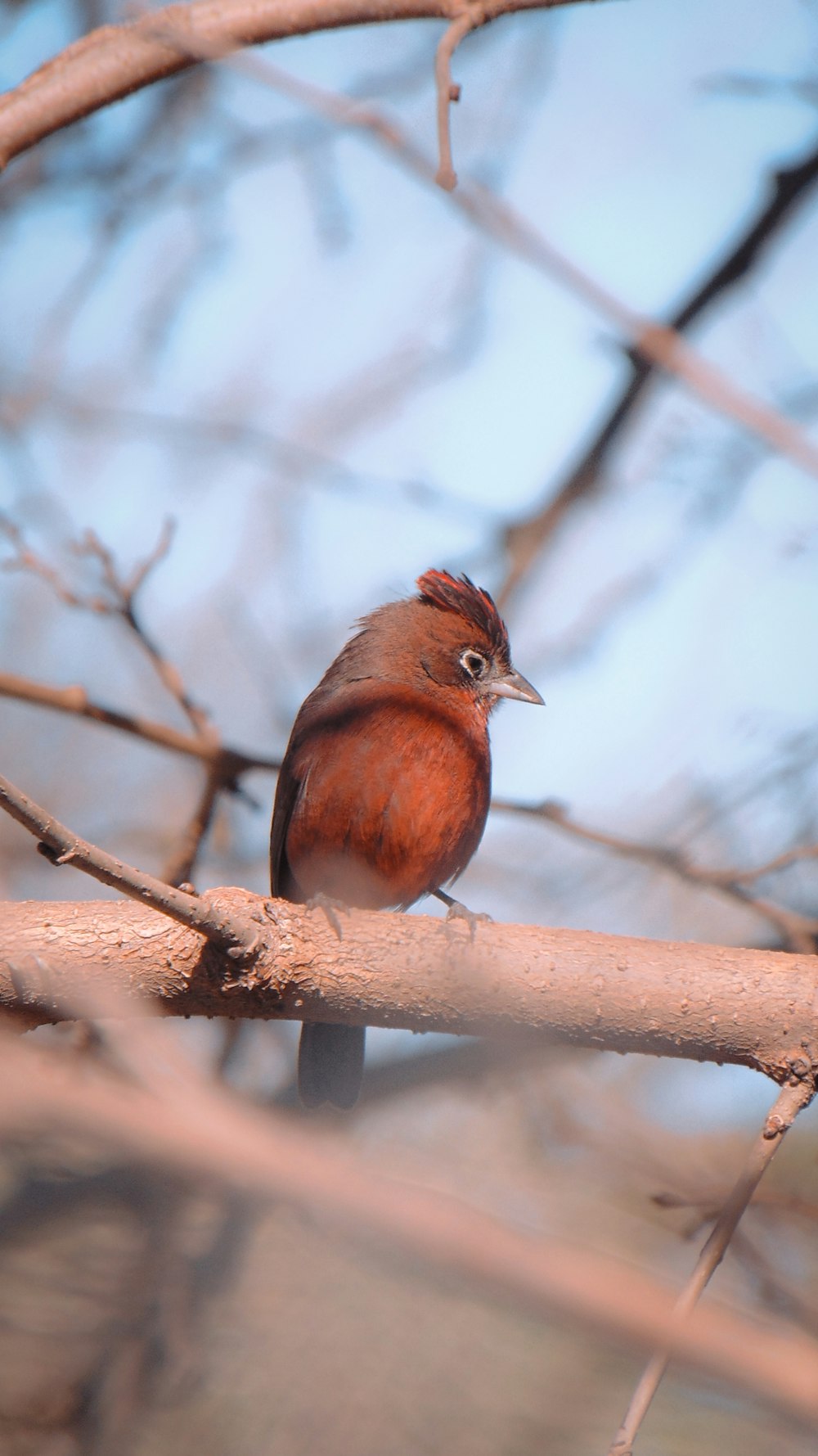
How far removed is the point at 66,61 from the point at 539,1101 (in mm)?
3915

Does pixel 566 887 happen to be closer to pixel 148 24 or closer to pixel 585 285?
pixel 585 285

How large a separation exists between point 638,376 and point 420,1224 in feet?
16.1

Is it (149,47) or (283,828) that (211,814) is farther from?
(149,47)

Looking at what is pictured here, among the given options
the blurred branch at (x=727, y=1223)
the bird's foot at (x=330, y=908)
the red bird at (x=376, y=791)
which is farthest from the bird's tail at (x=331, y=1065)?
the blurred branch at (x=727, y=1223)

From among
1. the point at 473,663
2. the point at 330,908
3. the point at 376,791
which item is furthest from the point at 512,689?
the point at 330,908

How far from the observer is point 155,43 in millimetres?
4078

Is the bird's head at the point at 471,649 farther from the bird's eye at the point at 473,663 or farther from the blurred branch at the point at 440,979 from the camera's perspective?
the blurred branch at the point at 440,979

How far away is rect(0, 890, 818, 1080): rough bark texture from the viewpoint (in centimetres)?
316

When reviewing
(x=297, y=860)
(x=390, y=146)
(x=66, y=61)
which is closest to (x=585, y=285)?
(x=390, y=146)

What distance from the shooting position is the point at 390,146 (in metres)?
3.15

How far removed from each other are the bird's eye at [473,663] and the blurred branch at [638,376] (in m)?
0.44

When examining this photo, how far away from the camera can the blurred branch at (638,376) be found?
5.02 metres

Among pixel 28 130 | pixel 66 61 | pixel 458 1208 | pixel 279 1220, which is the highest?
pixel 66 61

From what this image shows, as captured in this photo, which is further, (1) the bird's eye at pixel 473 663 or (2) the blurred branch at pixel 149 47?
(1) the bird's eye at pixel 473 663
